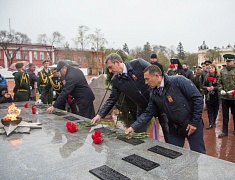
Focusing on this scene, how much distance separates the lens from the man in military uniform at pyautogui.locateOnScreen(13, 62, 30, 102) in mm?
7121

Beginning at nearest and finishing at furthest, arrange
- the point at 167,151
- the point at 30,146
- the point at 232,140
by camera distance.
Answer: the point at 167,151, the point at 30,146, the point at 232,140

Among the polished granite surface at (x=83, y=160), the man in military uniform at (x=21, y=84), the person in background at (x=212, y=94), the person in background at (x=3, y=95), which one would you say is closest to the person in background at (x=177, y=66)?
the person in background at (x=212, y=94)

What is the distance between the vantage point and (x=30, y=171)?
79.4 inches

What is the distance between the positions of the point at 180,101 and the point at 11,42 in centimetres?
4851

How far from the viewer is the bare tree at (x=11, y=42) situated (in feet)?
143

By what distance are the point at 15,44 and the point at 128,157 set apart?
49.2 m

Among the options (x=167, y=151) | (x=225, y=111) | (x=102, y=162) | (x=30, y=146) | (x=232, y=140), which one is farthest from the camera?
(x=225, y=111)

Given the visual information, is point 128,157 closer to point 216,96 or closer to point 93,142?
point 93,142

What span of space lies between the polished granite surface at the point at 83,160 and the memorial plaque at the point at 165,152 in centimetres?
5

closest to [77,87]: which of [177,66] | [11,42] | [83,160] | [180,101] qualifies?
[180,101]

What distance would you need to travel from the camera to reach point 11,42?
44.9m

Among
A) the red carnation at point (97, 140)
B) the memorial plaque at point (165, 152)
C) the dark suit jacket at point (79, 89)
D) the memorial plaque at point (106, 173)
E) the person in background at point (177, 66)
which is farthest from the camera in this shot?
the person in background at point (177, 66)

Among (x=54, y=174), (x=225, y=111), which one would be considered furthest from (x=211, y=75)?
(x=54, y=174)

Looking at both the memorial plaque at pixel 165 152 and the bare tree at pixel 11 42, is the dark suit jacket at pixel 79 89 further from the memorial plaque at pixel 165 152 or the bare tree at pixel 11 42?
the bare tree at pixel 11 42
